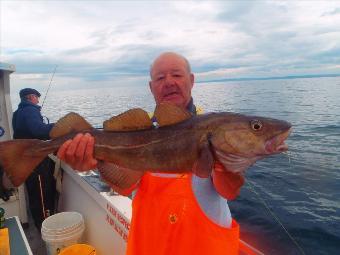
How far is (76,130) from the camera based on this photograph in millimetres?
3424

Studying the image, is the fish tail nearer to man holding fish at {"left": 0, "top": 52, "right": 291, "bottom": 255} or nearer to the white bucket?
man holding fish at {"left": 0, "top": 52, "right": 291, "bottom": 255}

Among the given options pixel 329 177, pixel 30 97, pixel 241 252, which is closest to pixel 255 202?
pixel 329 177

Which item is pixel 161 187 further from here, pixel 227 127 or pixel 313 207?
pixel 313 207

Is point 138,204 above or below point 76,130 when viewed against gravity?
below

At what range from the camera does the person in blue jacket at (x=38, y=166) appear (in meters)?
8.45

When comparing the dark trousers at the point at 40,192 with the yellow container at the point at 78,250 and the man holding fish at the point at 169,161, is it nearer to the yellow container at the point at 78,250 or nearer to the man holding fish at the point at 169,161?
the yellow container at the point at 78,250

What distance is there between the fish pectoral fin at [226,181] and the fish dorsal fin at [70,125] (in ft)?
4.78

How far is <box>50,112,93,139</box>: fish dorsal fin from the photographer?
3447 millimetres

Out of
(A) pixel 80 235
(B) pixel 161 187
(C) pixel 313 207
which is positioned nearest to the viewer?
(B) pixel 161 187

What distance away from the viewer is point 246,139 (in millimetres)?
2953

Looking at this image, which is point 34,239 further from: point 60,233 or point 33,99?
point 33,99

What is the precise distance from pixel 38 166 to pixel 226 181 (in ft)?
22.8

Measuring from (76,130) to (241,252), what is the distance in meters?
2.72

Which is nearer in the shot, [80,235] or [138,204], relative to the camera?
[138,204]
